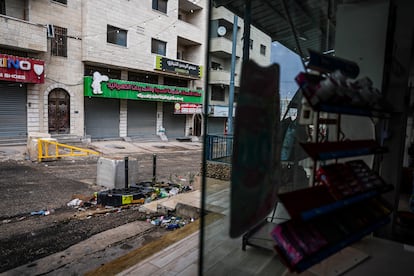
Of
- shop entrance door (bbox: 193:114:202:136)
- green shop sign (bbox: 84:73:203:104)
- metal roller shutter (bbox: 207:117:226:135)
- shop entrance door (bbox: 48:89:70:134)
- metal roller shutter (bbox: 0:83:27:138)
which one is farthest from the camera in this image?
shop entrance door (bbox: 193:114:202:136)

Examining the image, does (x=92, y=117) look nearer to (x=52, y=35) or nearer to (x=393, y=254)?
(x=52, y=35)

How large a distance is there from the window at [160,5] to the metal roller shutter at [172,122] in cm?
628

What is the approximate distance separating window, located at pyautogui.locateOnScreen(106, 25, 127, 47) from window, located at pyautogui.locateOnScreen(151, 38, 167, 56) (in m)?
2.06

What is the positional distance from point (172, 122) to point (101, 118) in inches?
223

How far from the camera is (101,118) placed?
16562 mm

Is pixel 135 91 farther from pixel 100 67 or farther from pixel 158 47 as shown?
pixel 158 47

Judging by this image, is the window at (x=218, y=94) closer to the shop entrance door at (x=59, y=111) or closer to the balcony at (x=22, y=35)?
the shop entrance door at (x=59, y=111)

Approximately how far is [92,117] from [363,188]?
16171 millimetres

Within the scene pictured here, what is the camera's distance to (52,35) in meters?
13.4

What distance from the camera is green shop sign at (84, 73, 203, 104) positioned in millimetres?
15148

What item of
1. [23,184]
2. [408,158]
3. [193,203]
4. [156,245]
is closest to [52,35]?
[23,184]

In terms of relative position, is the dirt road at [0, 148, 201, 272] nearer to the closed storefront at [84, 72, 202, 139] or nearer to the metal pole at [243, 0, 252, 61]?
the metal pole at [243, 0, 252, 61]

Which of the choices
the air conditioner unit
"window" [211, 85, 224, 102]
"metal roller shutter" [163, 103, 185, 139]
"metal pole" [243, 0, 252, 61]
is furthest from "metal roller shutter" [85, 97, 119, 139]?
"metal pole" [243, 0, 252, 61]

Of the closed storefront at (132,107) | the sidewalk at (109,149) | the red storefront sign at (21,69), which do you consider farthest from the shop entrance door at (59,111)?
the sidewalk at (109,149)
